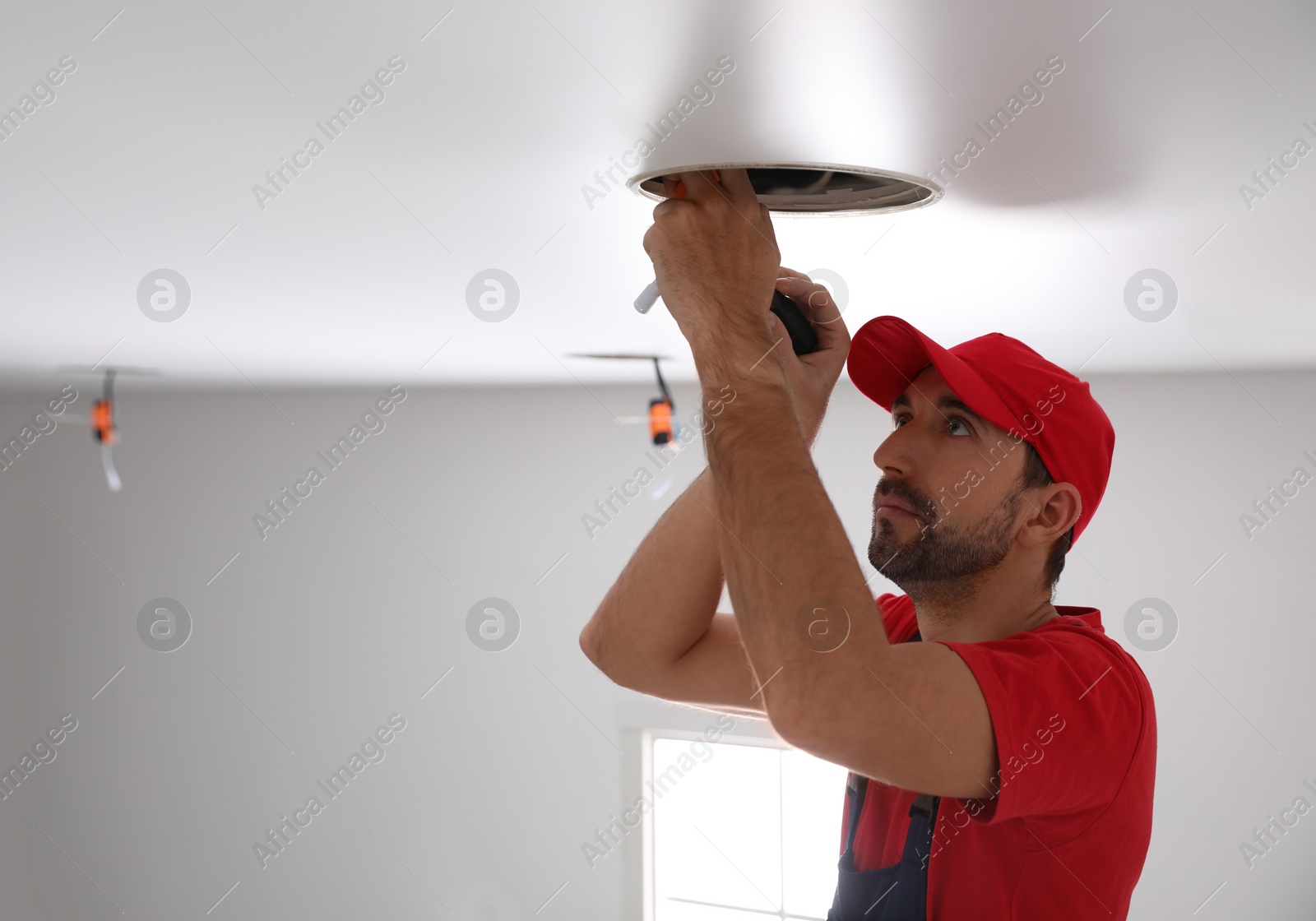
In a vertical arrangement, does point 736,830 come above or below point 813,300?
below

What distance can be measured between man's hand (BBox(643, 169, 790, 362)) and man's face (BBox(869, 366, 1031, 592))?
295 millimetres

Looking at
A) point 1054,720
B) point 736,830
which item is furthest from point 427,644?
point 1054,720

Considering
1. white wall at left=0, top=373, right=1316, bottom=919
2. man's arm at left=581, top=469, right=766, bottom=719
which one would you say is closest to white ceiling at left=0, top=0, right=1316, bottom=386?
man's arm at left=581, top=469, right=766, bottom=719

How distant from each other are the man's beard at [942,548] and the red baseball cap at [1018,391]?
8cm

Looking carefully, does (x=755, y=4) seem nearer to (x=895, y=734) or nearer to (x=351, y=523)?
(x=895, y=734)

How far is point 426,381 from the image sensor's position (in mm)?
3527

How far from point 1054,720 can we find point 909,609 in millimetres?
466

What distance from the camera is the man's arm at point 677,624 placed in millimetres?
1181

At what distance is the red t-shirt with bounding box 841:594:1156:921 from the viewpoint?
0.88m

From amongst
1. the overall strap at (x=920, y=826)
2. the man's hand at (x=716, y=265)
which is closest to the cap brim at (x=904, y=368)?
the man's hand at (x=716, y=265)

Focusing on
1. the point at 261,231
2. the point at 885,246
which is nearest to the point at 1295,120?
the point at 885,246

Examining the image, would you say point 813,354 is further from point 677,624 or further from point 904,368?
point 677,624

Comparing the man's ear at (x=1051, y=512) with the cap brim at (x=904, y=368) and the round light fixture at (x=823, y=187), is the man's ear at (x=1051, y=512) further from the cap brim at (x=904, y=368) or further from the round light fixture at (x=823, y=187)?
the round light fixture at (x=823, y=187)

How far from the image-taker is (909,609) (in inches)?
53.3
